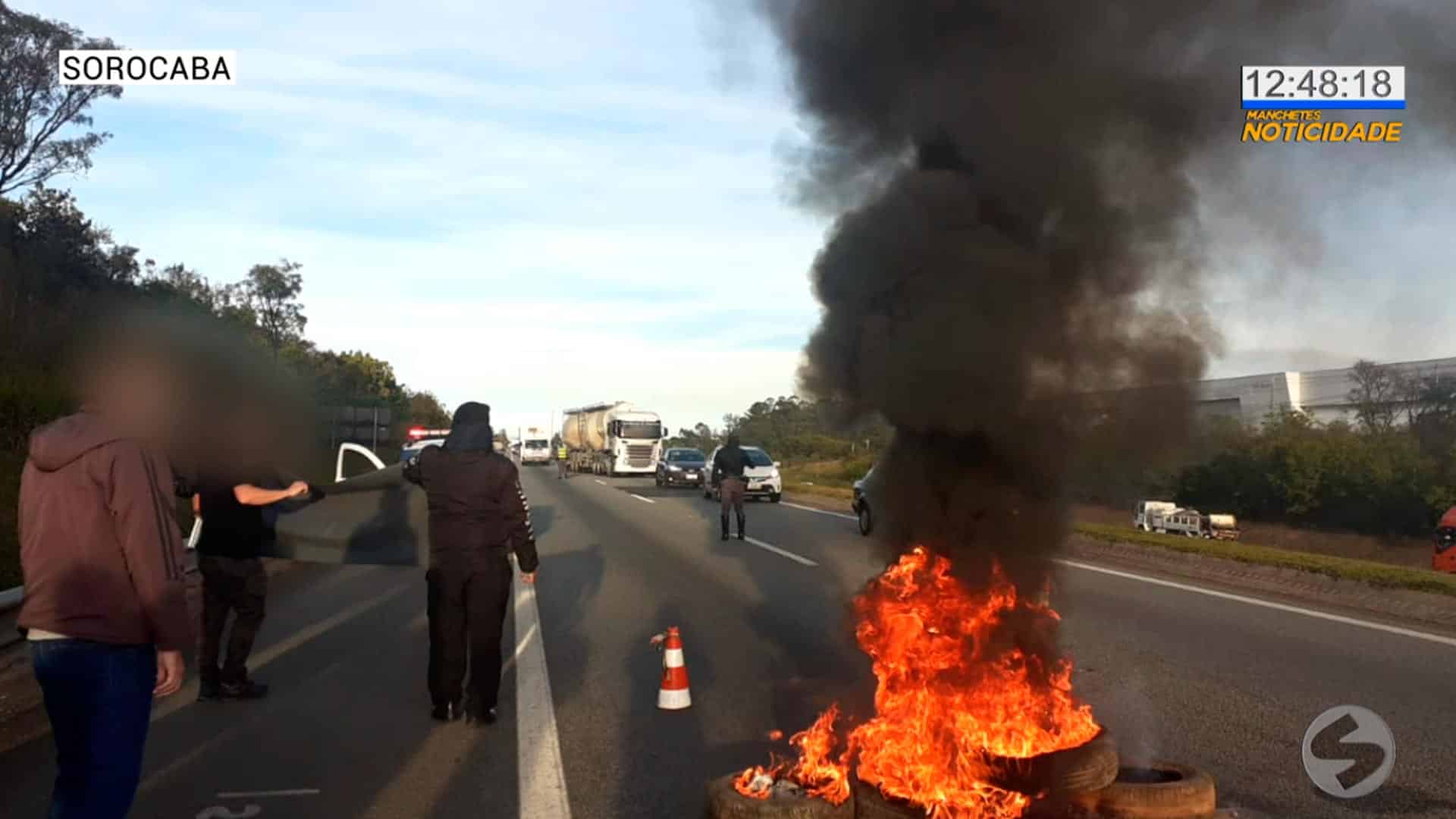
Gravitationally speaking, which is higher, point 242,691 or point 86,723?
point 86,723

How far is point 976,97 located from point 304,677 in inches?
235

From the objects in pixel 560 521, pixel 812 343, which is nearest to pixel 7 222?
pixel 560 521

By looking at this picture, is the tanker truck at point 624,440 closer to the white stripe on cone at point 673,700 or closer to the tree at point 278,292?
→ the tree at point 278,292

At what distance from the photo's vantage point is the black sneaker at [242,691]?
707 cm

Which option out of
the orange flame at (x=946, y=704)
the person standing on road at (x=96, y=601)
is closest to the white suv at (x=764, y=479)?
the orange flame at (x=946, y=704)

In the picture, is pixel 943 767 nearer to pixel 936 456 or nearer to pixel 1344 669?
pixel 936 456

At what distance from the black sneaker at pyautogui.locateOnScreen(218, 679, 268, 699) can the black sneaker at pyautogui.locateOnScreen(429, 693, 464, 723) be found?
134 centimetres

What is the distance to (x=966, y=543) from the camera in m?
4.95

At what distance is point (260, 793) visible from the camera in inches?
205

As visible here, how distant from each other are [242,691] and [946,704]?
189 inches

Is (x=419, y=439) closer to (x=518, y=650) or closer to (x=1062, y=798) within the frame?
(x=518, y=650)

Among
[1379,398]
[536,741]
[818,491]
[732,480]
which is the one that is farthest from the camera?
[1379,398]

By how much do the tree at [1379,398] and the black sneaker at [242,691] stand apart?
35073mm

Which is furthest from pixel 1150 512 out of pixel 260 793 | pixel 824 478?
pixel 260 793
